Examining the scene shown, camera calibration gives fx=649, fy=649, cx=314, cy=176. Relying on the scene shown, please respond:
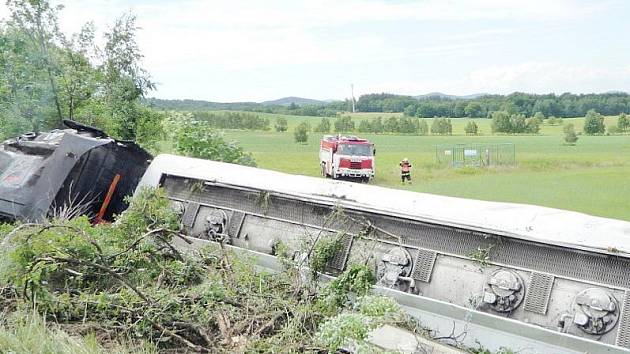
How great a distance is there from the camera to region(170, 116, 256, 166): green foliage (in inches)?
435

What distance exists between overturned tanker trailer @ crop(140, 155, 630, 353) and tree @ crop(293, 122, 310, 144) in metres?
33.8

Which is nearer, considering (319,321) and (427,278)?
(319,321)

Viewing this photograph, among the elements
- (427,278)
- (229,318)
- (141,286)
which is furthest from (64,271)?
(427,278)

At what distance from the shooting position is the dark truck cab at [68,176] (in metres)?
6.17

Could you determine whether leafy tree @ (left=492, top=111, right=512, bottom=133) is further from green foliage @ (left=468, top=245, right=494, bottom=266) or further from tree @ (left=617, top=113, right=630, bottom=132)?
green foliage @ (left=468, top=245, right=494, bottom=266)

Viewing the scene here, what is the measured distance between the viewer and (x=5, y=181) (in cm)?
644

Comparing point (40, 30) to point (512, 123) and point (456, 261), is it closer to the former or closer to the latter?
point (456, 261)

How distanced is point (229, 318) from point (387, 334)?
3.29ft

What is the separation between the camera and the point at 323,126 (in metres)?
42.0

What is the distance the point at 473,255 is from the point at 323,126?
1487 inches

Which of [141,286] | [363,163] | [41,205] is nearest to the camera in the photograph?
[141,286]

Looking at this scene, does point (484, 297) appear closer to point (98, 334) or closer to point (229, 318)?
point (229, 318)

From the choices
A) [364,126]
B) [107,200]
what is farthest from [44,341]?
[364,126]

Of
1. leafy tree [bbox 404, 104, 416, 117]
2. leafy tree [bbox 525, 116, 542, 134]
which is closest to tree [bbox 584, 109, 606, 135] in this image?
leafy tree [bbox 525, 116, 542, 134]
